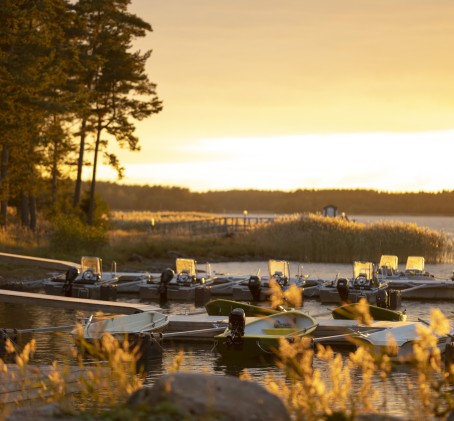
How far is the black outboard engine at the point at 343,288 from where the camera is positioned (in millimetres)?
35125

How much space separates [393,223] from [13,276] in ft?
80.3

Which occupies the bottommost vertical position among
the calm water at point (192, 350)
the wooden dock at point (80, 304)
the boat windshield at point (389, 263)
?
the calm water at point (192, 350)

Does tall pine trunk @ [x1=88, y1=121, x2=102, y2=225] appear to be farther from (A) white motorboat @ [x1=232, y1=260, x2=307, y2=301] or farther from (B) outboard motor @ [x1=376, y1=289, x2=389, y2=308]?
(B) outboard motor @ [x1=376, y1=289, x2=389, y2=308]

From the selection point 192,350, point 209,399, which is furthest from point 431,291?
point 209,399

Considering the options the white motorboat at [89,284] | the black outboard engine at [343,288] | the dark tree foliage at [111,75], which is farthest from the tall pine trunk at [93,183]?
the black outboard engine at [343,288]

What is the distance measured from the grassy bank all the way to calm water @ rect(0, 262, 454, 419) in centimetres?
694

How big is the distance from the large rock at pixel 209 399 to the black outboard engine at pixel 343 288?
2703cm

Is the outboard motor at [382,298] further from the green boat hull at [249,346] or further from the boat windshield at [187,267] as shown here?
the green boat hull at [249,346]

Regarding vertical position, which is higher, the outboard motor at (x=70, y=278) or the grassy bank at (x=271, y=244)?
the grassy bank at (x=271, y=244)

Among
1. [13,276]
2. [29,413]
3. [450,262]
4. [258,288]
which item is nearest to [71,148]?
[13,276]

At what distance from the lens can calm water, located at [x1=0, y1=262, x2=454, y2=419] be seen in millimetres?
17891

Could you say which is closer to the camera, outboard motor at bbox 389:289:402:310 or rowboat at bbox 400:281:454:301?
outboard motor at bbox 389:289:402:310

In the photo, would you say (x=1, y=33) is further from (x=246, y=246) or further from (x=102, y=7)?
(x=246, y=246)

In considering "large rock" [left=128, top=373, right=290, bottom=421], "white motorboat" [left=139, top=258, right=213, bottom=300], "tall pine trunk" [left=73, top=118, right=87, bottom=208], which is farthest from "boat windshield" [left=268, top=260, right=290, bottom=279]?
"tall pine trunk" [left=73, top=118, right=87, bottom=208]
